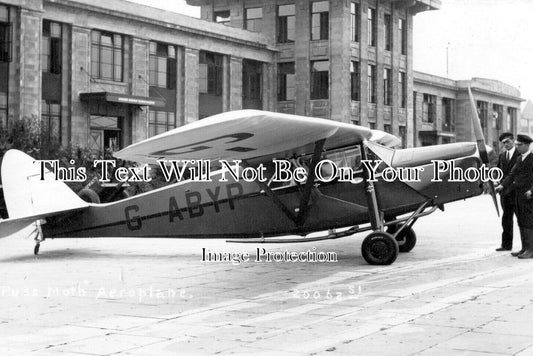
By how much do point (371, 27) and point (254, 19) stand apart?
8838mm

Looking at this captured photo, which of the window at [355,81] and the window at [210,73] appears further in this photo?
the window at [355,81]

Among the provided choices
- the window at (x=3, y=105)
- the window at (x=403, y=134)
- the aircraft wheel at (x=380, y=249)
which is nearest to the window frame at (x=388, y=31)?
the window at (x=403, y=134)

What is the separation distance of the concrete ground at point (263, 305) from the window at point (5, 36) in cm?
2147

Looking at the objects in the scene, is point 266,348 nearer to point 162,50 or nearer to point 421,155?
point 421,155

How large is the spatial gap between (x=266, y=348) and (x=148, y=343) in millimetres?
1006

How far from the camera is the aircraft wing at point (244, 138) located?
9.02 meters

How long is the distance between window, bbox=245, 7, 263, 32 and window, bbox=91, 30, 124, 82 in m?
18.1

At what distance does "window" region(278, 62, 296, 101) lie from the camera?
55.6 metres

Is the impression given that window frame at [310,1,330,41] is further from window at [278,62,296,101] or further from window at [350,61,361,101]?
window at [350,61,361,101]

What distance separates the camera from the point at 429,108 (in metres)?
73.8

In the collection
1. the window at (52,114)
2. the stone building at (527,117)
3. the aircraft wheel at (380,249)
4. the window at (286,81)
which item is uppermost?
the stone building at (527,117)

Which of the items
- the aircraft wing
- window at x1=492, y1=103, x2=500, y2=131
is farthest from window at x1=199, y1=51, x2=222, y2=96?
window at x1=492, y1=103, x2=500, y2=131

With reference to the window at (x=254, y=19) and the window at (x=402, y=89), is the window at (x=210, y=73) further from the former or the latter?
the window at (x=402, y=89)

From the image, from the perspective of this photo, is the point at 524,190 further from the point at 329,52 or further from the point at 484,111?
the point at 484,111
